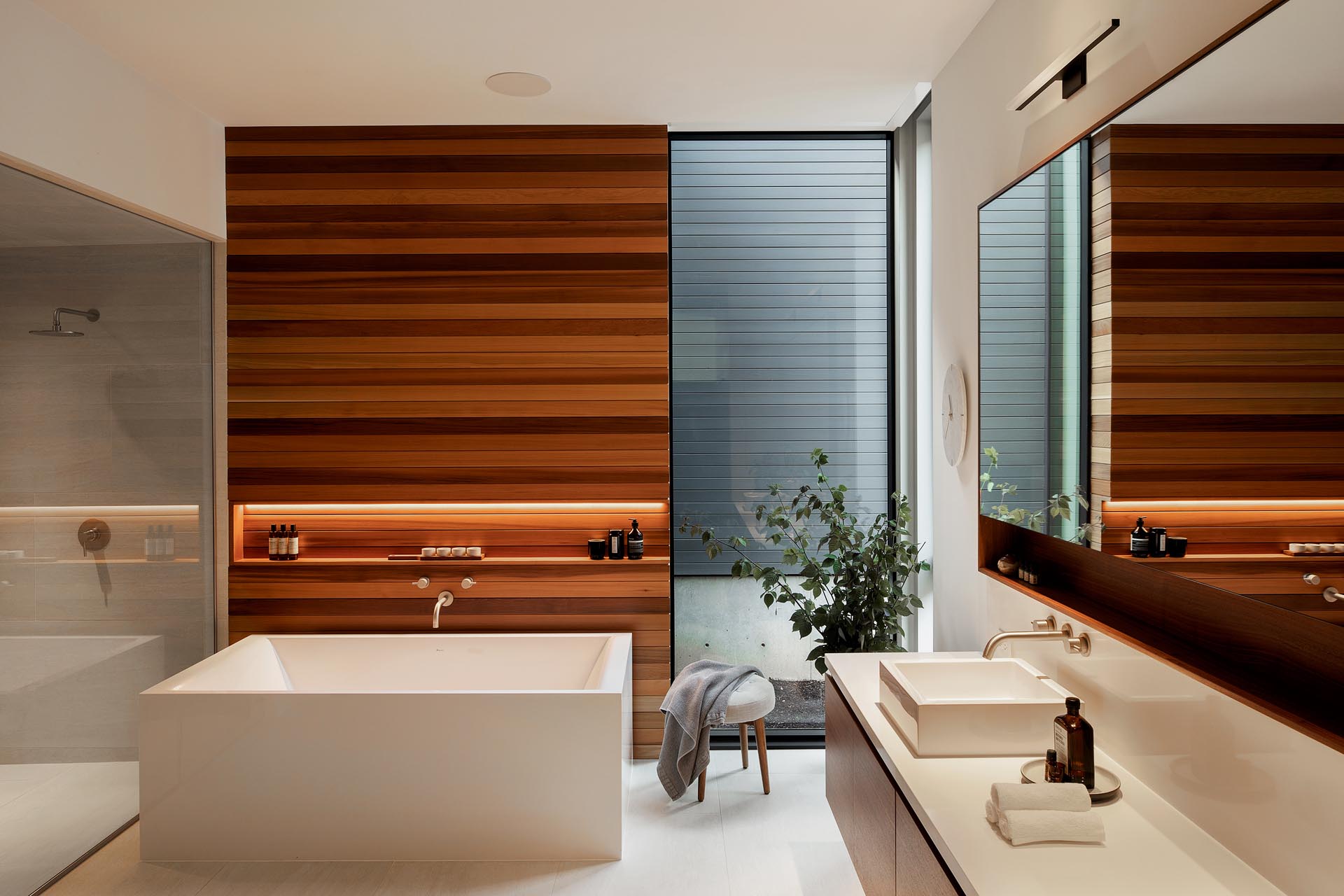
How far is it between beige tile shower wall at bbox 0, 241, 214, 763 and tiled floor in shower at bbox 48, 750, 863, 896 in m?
0.47

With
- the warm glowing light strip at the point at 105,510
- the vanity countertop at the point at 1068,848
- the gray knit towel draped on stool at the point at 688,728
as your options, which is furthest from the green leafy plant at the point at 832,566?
the warm glowing light strip at the point at 105,510

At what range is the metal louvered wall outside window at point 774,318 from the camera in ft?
12.5

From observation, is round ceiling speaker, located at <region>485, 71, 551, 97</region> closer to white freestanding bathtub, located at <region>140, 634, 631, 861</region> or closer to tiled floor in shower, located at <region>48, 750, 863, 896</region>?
white freestanding bathtub, located at <region>140, 634, 631, 861</region>

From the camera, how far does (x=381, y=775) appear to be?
285cm

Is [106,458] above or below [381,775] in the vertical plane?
above

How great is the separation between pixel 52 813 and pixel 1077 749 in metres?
3.08

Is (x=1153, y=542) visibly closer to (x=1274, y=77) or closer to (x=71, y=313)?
(x=1274, y=77)

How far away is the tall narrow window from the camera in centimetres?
380

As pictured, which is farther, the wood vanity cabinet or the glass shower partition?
the glass shower partition

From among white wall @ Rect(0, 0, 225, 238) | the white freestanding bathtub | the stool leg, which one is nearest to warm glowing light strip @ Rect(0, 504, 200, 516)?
the white freestanding bathtub

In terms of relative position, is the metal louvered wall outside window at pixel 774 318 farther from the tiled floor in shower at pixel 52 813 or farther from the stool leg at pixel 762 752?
the tiled floor in shower at pixel 52 813

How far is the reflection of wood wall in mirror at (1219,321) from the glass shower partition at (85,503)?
3049 millimetres

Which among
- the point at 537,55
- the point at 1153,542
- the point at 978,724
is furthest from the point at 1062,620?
the point at 537,55

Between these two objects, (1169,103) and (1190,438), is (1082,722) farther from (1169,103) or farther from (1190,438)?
(1169,103)
